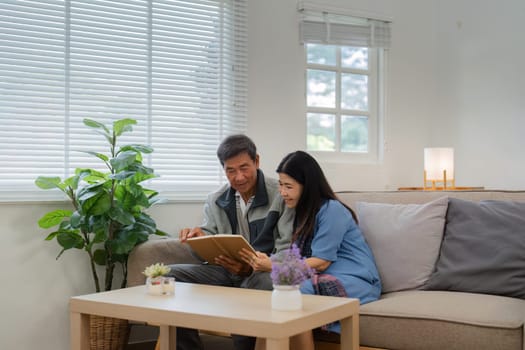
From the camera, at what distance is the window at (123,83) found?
3.45 meters

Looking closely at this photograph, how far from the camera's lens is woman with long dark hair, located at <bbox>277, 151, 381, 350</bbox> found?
2646 mm

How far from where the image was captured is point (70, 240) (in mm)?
3330

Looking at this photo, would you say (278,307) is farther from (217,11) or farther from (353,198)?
(217,11)

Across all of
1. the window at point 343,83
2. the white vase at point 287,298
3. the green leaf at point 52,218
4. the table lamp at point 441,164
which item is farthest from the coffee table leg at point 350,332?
the window at point 343,83

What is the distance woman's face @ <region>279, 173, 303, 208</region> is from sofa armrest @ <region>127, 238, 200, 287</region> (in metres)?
0.65

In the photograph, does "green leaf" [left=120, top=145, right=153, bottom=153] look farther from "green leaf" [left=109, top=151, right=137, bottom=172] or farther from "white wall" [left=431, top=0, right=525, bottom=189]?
"white wall" [left=431, top=0, right=525, bottom=189]

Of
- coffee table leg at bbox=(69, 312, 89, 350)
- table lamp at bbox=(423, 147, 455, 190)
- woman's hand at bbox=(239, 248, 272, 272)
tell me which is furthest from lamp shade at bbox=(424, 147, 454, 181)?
coffee table leg at bbox=(69, 312, 89, 350)

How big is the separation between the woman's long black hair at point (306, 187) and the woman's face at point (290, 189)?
0.04 ft

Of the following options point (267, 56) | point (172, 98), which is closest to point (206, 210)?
point (172, 98)

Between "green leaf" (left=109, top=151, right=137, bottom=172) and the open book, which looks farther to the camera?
"green leaf" (left=109, top=151, right=137, bottom=172)

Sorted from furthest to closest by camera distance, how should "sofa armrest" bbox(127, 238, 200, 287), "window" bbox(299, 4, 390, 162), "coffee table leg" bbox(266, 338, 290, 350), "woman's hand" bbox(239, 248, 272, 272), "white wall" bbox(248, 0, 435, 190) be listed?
"window" bbox(299, 4, 390, 162) < "white wall" bbox(248, 0, 435, 190) < "sofa armrest" bbox(127, 238, 200, 287) < "woman's hand" bbox(239, 248, 272, 272) < "coffee table leg" bbox(266, 338, 290, 350)

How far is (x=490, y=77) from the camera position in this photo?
15.4ft

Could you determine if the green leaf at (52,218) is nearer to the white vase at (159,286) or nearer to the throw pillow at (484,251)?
the white vase at (159,286)

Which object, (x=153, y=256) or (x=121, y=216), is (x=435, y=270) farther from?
(x=121, y=216)
